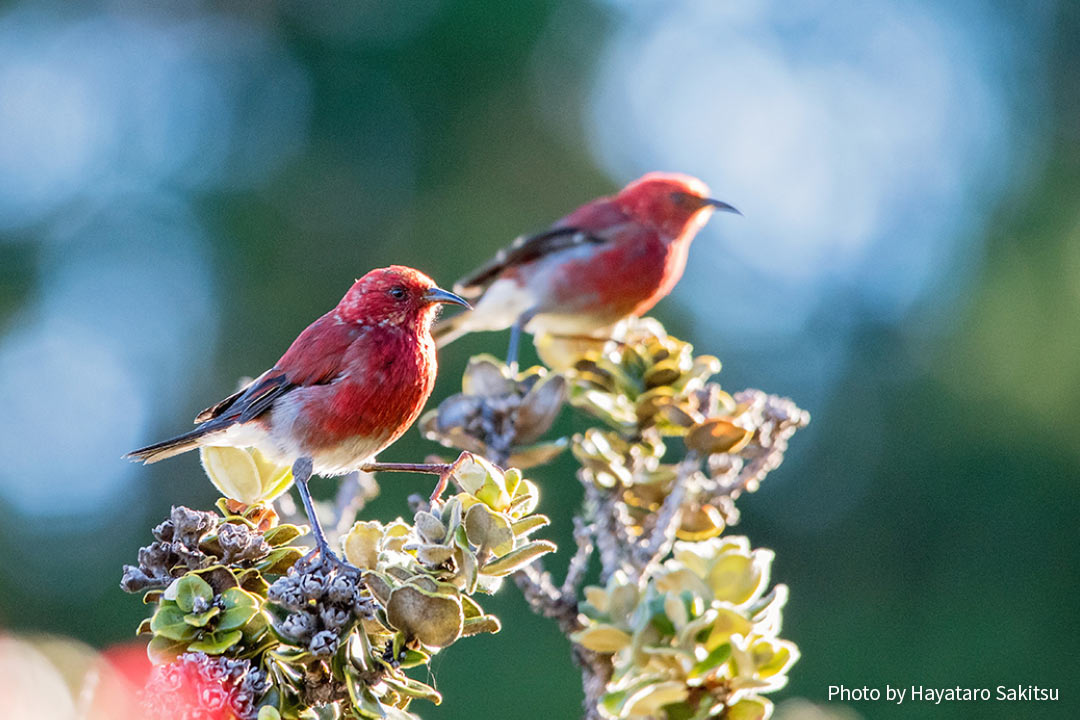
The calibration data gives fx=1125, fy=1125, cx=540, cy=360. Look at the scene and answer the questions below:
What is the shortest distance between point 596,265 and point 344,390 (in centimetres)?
184

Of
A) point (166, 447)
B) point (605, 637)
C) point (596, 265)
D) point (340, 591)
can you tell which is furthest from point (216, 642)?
point (596, 265)

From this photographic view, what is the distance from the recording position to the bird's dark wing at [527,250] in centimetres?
400

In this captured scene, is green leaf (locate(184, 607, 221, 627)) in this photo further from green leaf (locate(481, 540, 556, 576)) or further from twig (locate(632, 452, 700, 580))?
twig (locate(632, 452, 700, 580))

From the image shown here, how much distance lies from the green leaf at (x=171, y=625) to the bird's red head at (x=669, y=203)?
294 cm

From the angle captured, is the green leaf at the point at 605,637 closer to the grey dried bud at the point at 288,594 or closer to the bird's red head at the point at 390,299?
the grey dried bud at the point at 288,594

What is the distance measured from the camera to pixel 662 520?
170 cm

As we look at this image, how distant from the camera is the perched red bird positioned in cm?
375

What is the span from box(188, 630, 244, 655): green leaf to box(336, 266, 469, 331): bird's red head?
102 cm

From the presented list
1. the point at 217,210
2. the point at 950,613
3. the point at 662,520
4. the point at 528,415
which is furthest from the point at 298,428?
the point at 217,210

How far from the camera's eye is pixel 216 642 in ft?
3.94

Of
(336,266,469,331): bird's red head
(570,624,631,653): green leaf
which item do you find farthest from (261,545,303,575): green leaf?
(336,266,469,331): bird's red head

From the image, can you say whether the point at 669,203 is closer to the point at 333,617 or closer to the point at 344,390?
the point at 344,390

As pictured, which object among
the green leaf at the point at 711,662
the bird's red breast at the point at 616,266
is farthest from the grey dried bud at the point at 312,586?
the bird's red breast at the point at 616,266

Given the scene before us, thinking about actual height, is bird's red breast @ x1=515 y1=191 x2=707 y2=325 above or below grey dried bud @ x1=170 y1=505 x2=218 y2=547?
above
